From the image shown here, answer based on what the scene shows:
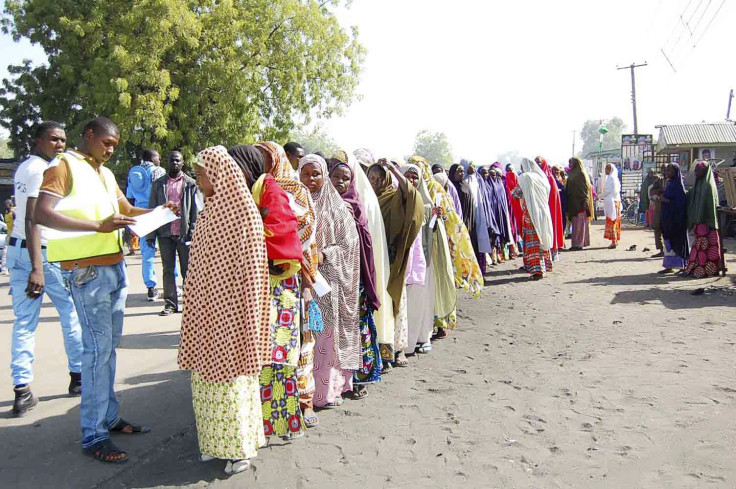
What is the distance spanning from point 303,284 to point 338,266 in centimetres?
65

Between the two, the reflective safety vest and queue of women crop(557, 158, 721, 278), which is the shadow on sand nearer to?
queue of women crop(557, 158, 721, 278)

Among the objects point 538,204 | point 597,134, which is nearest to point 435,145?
point 597,134

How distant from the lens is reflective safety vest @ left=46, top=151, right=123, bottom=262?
134 inches

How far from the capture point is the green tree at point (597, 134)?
139 m

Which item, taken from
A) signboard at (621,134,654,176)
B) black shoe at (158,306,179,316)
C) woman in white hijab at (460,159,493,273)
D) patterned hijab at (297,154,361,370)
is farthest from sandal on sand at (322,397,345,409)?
signboard at (621,134,654,176)

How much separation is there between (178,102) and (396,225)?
15460mm

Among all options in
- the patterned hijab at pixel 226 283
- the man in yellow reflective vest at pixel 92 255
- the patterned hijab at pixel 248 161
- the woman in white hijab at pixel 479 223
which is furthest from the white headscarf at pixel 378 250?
the woman in white hijab at pixel 479 223

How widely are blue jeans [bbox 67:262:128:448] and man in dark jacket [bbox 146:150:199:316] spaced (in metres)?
3.45

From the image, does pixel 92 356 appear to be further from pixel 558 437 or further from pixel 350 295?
pixel 558 437

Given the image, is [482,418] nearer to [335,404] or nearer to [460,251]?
[335,404]

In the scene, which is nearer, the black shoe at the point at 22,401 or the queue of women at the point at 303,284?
the queue of women at the point at 303,284

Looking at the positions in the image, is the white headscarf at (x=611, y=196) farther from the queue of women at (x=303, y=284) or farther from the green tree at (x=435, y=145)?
the green tree at (x=435, y=145)

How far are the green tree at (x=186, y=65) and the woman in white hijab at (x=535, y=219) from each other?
11.7 m

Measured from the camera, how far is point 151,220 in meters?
3.43
